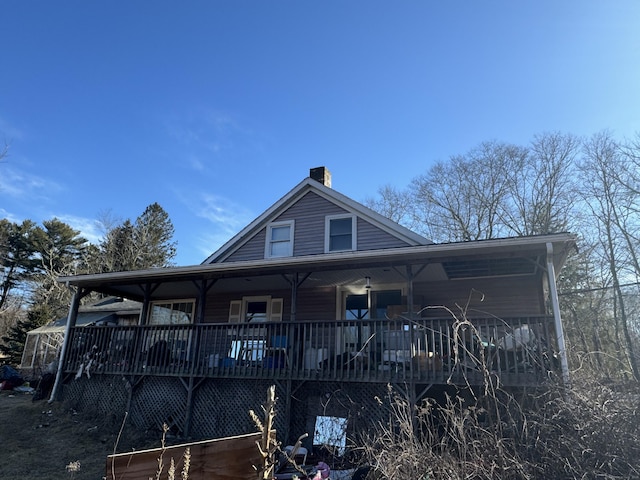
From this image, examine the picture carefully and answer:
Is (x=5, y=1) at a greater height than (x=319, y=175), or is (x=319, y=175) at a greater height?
(x=5, y=1)

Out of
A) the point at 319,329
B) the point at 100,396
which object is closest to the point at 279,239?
the point at 319,329

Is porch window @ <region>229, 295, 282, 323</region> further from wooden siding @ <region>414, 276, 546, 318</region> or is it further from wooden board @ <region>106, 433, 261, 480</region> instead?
wooden board @ <region>106, 433, 261, 480</region>

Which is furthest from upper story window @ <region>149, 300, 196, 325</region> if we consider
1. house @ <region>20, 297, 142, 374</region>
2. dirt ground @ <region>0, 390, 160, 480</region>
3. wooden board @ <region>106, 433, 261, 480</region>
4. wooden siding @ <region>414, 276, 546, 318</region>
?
wooden board @ <region>106, 433, 261, 480</region>

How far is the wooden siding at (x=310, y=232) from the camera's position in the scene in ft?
40.8

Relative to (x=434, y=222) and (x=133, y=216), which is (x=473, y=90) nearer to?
(x=434, y=222)

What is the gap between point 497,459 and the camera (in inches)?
153

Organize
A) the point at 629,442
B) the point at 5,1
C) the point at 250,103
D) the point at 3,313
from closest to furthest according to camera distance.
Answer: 1. the point at 629,442
2. the point at 5,1
3. the point at 250,103
4. the point at 3,313

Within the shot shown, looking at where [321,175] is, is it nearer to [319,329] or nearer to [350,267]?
[319,329]

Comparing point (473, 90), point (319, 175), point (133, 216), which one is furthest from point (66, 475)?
point (133, 216)

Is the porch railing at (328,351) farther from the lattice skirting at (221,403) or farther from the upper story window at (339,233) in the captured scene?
the upper story window at (339,233)

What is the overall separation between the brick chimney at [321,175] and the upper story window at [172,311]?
5990 mm

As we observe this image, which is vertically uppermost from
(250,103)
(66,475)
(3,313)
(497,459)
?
(250,103)

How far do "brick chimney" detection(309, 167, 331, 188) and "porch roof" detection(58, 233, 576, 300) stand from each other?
4.09 m

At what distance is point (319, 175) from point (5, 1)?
998 centimetres
